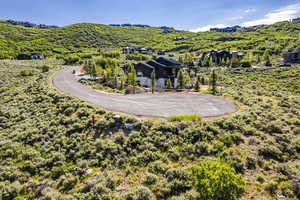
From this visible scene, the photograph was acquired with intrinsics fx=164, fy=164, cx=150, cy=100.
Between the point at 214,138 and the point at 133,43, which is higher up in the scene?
the point at 133,43

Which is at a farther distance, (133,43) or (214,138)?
(133,43)

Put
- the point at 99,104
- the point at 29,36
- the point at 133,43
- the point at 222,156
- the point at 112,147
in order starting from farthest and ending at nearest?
the point at 133,43 < the point at 29,36 < the point at 99,104 < the point at 112,147 < the point at 222,156

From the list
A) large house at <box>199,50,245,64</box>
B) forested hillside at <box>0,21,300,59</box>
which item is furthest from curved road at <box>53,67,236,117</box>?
forested hillside at <box>0,21,300,59</box>

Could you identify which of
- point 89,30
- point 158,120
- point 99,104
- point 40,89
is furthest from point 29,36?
point 158,120

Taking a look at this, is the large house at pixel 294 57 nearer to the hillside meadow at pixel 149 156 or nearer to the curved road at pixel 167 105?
the hillside meadow at pixel 149 156

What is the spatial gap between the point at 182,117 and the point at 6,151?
50.0 feet

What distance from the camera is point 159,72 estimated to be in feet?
132

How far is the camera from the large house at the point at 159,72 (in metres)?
39.4

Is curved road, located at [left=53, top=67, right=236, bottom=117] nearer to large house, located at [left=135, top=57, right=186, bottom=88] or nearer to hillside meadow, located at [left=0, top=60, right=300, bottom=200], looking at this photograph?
hillside meadow, located at [left=0, top=60, right=300, bottom=200]

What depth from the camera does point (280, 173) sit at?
10.2 metres

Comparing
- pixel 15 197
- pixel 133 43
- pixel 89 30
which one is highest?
pixel 89 30

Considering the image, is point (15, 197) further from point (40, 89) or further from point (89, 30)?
point (89, 30)

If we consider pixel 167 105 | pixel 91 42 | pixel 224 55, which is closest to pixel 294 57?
pixel 224 55

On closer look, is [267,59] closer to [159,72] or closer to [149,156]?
[159,72]
